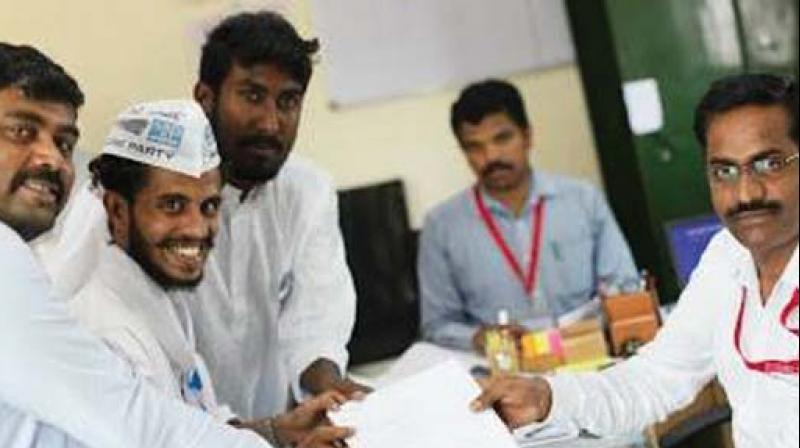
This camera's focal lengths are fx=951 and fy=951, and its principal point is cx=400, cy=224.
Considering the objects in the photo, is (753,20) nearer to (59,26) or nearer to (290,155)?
(290,155)

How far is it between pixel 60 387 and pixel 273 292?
1.23ft

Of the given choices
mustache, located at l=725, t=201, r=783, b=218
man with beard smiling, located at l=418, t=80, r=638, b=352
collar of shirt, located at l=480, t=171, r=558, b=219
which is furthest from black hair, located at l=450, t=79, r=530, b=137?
mustache, located at l=725, t=201, r=783, b=218

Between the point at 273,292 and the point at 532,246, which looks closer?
the point at 273,292

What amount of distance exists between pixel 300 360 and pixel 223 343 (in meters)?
0.11

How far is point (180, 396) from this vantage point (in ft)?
3.58

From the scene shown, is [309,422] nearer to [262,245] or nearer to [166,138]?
[262,245]

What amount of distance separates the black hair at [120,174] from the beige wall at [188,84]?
0.02m

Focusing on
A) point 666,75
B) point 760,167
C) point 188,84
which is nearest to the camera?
point 760,167

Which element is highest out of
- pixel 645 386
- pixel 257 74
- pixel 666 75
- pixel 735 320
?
pixel 257 74

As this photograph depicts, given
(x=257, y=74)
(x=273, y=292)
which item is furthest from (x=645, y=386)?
(x=257, y=74)

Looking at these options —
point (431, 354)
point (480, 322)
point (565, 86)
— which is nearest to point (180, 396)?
point (431, 354)

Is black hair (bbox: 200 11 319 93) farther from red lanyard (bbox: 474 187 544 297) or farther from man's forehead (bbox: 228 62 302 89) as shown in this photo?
red lanyard (bbox: 474 187 544 297)

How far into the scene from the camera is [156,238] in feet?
3.51

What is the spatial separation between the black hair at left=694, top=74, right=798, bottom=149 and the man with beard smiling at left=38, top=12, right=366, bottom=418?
0.50m
